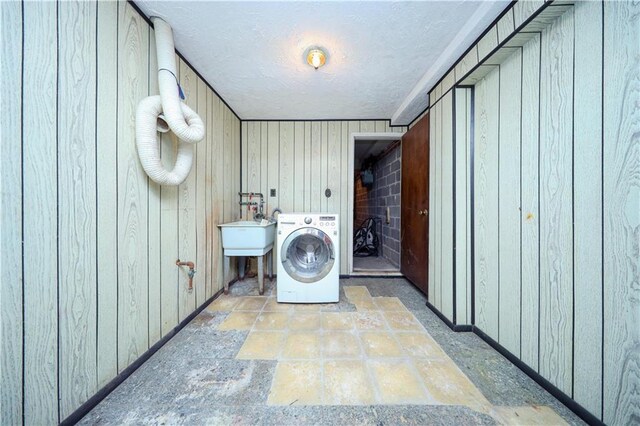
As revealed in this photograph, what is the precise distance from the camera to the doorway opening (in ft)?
9.21

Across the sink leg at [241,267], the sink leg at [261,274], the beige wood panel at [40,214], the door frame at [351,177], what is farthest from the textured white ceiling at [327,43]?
the sink leg at [241,267]

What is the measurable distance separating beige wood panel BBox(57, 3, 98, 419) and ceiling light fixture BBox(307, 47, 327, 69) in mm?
1139

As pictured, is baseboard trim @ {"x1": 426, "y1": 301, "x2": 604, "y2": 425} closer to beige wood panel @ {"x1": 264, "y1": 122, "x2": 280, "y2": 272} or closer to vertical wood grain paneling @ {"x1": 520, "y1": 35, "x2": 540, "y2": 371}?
vertical wood grain paneling @ {"x1": 520, "y1": 35, "x2": 540, "y2": 371}

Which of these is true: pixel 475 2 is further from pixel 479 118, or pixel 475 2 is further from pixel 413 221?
pixel 413 221

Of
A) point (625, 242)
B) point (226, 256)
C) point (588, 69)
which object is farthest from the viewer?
point (226, 256)

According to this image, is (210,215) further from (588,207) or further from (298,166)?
(588,207)

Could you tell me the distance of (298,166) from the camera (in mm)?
2732

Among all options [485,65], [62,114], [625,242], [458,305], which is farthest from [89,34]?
[458,305]

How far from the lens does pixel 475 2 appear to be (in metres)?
1.14

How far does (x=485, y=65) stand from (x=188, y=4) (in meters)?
1.84

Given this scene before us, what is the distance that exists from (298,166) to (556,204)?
234 cm

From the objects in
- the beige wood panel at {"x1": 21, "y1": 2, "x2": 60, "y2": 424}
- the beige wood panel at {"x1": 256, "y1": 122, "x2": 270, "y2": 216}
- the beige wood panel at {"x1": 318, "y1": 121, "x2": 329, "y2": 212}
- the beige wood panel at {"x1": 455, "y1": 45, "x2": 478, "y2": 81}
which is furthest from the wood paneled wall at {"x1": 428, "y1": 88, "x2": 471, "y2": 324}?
the beige wood panel at {"x1": 21, "y1": 2, "x2": 60, "y2": 424}

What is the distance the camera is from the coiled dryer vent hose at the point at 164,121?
44.7 inches

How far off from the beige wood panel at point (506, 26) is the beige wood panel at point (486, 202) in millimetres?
246
